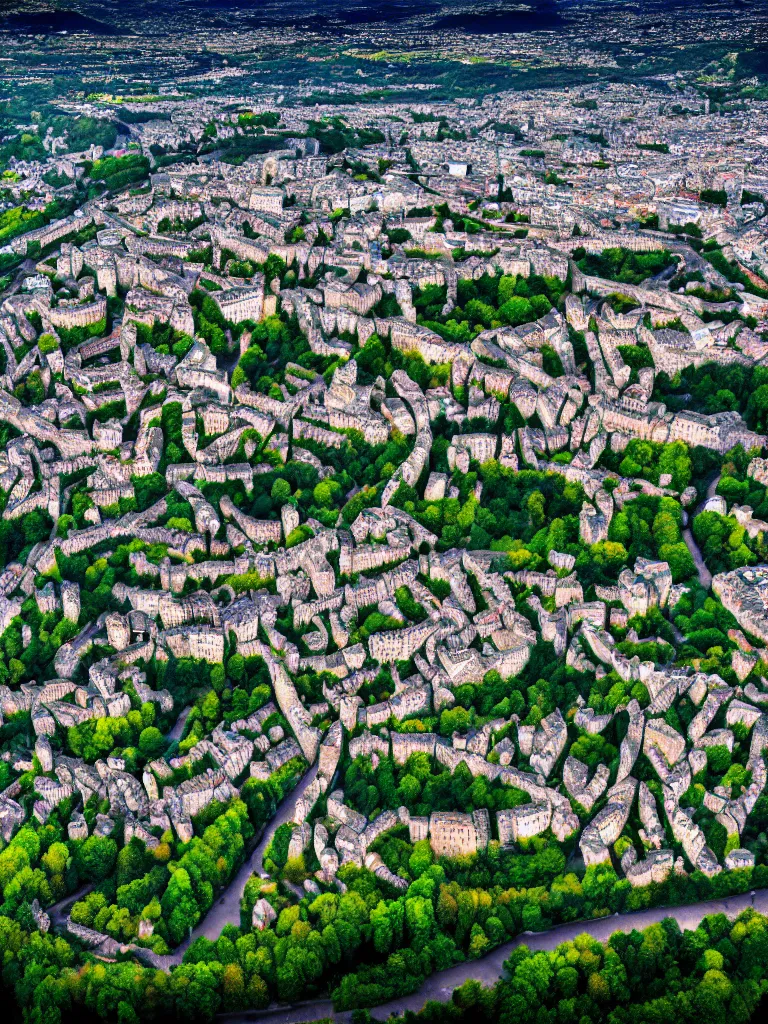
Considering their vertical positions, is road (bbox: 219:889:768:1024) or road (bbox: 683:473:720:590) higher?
road (bbox: 683:473:720:590)

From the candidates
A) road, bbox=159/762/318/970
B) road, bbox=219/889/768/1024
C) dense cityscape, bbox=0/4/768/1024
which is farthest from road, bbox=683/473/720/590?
road, bbox=159/762/318/970

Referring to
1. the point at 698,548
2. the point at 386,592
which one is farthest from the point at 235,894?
the point at 698,548

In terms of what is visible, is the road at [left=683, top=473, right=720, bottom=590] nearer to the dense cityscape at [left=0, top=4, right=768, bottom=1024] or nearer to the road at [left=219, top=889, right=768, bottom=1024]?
the dense cityscape at [left=0, top=4, right=768, bottom=1024]

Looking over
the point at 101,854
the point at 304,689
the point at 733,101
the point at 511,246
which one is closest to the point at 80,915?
the point at 101,854

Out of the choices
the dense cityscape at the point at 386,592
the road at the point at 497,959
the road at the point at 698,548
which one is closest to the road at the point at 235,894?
the dense cityscape at the point at 386,592

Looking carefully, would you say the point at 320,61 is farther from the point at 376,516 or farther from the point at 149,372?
the point at 376,516

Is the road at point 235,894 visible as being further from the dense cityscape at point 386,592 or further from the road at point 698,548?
the road at point 698,548

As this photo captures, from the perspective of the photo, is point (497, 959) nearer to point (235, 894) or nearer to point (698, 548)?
point (235, 894)
